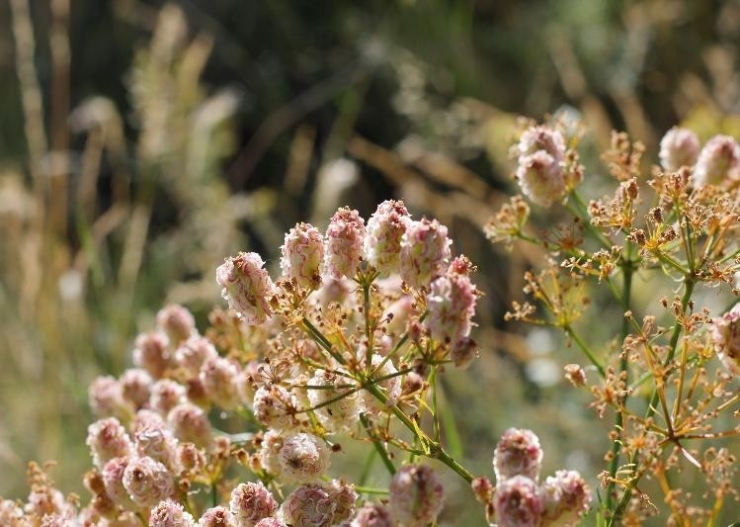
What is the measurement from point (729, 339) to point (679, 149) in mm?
458

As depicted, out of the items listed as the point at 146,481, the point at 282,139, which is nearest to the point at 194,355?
the point at 146,481

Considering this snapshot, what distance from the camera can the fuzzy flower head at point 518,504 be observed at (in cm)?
88

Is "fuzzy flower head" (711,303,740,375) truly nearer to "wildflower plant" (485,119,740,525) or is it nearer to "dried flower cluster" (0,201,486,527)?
"wildflower plant" (485,119,740,525)

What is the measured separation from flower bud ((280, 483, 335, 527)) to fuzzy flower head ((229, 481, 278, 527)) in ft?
0.10

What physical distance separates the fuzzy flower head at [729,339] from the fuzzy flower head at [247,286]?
415 mm

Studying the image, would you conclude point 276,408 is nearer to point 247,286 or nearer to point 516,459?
point 247,286

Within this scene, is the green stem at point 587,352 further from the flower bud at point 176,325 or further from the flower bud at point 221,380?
the flower bud at point 176,325

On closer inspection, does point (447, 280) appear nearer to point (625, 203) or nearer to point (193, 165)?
point (625, 203)

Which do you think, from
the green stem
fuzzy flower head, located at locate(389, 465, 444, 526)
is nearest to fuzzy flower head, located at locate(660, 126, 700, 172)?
the green stem

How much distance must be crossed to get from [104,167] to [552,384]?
3.23m

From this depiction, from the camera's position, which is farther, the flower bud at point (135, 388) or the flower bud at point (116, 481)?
the flower bud at point (135, 388)

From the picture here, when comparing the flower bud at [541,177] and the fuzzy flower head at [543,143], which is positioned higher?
the fuzzy flower head at [543,143]

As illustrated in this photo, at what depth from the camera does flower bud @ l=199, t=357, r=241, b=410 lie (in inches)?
51.1

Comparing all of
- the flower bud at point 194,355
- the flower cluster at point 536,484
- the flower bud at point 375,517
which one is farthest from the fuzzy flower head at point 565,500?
the flower bud at point 194,355
